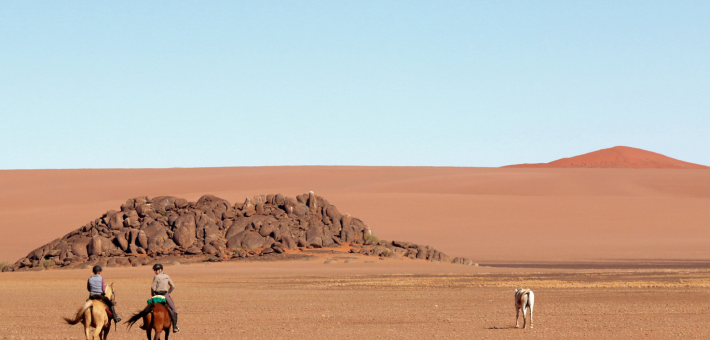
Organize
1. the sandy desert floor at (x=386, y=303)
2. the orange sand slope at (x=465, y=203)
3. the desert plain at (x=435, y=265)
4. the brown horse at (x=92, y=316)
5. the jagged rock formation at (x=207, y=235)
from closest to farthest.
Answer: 1. the brown horse at (x=92, y=316)
2. the sandy desert floor at (x=386, y=303)
3. the desert plain at (x=435, y=265)
4. the jagged rock formation at (x=207, y=235)
5. the orange sand slope at (x=465, y=203)

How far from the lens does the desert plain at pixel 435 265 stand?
1867cm

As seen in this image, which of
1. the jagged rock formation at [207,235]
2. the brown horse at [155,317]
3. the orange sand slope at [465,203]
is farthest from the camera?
the orange sand slope at [465,203]

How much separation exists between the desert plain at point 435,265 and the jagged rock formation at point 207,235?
227 cm

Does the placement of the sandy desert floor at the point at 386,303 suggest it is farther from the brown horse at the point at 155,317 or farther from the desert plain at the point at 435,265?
the brown horse at the point at 155,317

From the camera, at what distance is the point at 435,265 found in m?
46.5

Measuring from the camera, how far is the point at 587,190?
95750 mm

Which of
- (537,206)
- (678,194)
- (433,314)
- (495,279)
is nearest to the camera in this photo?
(433,314)

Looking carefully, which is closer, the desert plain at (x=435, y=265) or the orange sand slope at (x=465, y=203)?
the desert plain at (x=435, y=265)

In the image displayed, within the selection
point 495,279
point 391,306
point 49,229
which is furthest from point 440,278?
point 49,229

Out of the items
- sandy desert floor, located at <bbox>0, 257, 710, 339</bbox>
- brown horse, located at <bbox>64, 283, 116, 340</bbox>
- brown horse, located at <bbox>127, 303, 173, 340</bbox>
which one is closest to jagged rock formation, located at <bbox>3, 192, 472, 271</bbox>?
sandy desert floor, located at <bbox>0, 257, 710, 339</bbox>

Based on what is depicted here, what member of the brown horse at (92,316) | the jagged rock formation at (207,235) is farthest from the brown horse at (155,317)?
the jagged rock formation at (207,235)

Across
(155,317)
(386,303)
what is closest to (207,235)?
(386,303)

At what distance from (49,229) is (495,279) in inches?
1708

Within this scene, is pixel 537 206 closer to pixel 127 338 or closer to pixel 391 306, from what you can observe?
pixel 391 306
